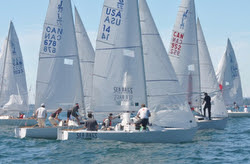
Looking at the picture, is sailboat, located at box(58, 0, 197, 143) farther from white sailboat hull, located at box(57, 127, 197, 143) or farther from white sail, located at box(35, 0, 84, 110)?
white sail, located at box(35, 0, 84, 110)

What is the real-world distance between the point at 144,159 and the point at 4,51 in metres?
23.6

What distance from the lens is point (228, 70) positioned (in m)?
44.7

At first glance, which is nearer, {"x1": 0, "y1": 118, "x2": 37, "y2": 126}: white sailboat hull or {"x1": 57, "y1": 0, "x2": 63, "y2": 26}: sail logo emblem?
{"x1": 57, "y1": 0, "x2": 63, "y2": 26}: sail logo emblem

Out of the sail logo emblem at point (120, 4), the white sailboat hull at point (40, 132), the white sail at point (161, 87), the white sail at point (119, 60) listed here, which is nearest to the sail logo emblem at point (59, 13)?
the white sail at point (119, 60)

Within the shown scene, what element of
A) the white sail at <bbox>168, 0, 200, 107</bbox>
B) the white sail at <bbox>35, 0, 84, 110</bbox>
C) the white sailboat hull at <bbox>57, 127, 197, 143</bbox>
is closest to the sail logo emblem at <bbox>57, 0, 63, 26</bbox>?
the white sail at <bbox>35, 0, 84, 110</bbox>

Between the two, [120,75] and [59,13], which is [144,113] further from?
[59,13]

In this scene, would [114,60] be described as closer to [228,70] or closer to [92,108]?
[92,108]

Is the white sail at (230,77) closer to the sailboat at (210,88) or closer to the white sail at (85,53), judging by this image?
the sailboat at (210,88)

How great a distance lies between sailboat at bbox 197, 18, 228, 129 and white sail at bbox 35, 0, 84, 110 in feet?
26.8

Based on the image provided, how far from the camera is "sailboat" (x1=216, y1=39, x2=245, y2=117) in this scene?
4431 cm

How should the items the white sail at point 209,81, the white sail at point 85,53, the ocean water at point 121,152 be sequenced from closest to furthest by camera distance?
1. the ocean water at point 121,152
2. the white sail at point 209,81
3. the white sail at point 85,53

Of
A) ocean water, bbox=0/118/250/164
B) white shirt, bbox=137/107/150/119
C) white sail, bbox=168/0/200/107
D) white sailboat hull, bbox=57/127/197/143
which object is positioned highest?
white sail, bbox=168/0/200/107

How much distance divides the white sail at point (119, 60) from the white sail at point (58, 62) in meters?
5.29

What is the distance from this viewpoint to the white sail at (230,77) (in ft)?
146
